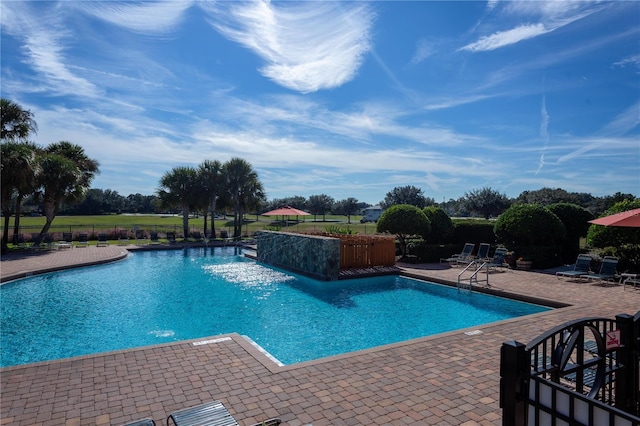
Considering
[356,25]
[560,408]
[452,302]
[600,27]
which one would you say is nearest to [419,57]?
[356,25]

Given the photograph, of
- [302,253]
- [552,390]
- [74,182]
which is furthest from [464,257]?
[74,182]

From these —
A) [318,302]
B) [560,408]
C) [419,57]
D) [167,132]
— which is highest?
[419,57]

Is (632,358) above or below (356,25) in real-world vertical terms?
below

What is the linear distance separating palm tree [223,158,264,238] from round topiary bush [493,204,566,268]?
2008 cm

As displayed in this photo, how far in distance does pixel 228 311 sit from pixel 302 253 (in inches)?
238

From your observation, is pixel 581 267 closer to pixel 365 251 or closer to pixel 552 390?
pixel 365 251

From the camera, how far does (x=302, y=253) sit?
16469 mm

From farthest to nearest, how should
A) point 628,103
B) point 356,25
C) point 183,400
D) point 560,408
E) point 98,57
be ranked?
point 628,103 → point 98,57 → point 356,25 → point 183,400 → point 560,408

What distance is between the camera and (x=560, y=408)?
2311 millimetres

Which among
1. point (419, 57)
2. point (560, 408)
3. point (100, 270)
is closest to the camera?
point (560, 408)

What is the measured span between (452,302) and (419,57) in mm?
9099

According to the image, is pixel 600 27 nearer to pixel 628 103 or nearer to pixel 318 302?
pixel 628 103

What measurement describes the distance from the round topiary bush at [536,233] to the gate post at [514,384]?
15942 millimetres

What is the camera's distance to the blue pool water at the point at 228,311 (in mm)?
8383
